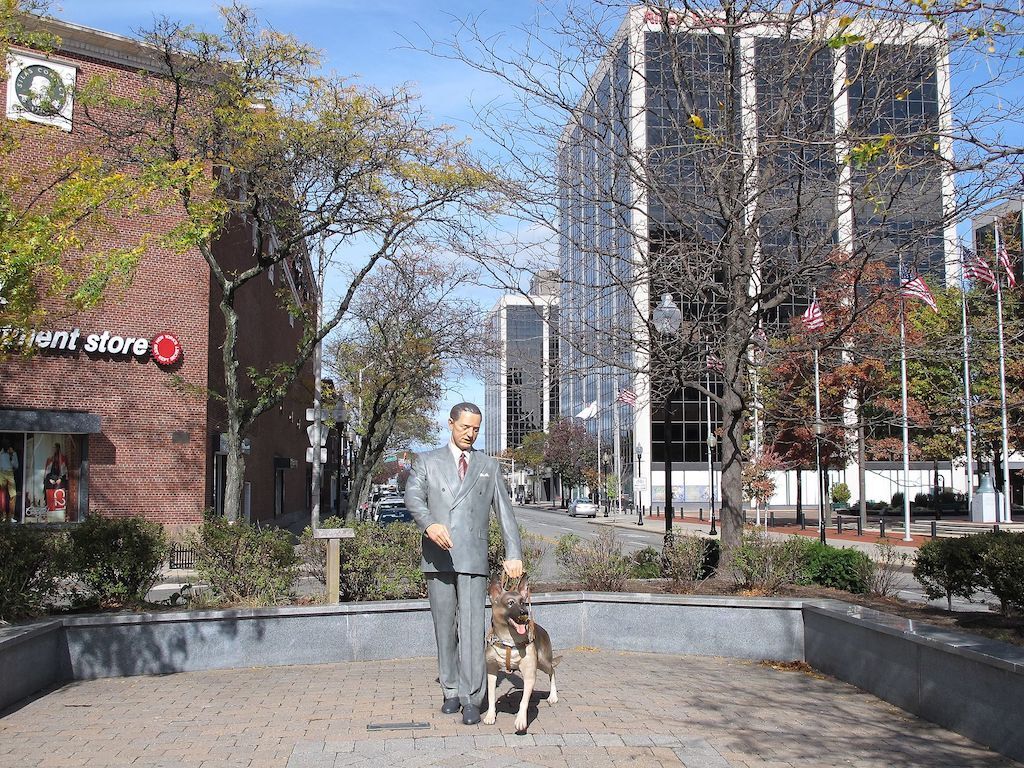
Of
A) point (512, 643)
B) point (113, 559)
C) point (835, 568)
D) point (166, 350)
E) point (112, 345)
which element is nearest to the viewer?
point (512, 643)

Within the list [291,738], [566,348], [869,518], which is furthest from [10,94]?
[869,518]

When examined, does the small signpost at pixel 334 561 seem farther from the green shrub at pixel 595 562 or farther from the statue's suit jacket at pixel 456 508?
the statue's suit jacket at pixel 456 508

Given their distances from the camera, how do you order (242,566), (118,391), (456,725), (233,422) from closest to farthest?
(456,725) < (242,566) < (233,422) < (118,391)

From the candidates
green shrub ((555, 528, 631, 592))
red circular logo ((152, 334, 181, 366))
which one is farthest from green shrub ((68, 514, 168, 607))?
red circular logo ((152, 334, 181, 366))

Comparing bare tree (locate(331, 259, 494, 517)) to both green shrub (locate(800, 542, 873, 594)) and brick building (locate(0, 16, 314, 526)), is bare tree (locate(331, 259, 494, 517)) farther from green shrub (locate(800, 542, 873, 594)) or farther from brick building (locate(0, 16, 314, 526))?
green shrub (locate(800, 542, 873, 594))

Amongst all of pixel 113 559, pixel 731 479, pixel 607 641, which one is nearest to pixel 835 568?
pixel 731 479

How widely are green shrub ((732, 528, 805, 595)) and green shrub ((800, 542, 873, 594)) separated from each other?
181 millimetres

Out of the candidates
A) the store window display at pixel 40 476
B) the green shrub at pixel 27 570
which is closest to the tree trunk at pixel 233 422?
the green shrub at pixel 27 570

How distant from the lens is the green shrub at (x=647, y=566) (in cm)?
1286

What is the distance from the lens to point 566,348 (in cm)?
1343

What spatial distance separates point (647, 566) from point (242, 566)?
Result: 5635 millimetres

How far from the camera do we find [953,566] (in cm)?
962

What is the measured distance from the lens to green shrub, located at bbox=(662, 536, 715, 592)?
11234 millimetres

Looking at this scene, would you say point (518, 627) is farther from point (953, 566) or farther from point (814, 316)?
point (814, 316)
